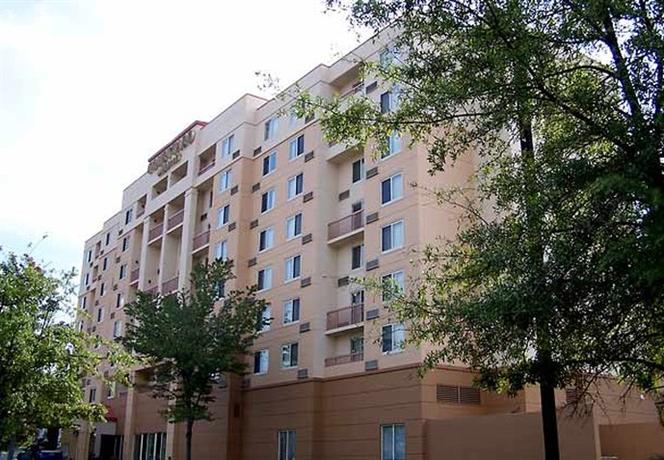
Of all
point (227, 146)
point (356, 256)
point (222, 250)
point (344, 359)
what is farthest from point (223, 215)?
point (344, 359)

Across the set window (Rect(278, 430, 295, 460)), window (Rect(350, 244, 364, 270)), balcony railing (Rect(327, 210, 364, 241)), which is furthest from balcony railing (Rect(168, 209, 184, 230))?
window (Rect(278, 430, 295, 460))

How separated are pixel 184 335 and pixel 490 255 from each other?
23.7m

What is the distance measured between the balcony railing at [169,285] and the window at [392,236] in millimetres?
18977

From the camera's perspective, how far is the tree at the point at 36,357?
24.0 meters

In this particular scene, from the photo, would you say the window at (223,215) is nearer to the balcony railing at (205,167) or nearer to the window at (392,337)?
the balcony railing at (205,167)

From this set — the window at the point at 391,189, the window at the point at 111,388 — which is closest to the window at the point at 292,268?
the window at the point at 391,189

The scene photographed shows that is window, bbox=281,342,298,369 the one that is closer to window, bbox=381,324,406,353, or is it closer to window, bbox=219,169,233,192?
window, bbox=381,324,406,353

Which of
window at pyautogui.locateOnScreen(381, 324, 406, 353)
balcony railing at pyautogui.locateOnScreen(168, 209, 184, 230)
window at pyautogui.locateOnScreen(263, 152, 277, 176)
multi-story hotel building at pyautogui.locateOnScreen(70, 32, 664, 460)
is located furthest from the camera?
balcony railing at pyautogui.locateOnScreen(168, 209, 184, 230)

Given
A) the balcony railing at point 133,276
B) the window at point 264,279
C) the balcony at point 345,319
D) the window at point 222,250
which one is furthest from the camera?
the balcony railing at point 133,276

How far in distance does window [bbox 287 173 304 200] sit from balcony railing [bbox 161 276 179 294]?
1227cm

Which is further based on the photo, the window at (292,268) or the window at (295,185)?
the window at (295,185)

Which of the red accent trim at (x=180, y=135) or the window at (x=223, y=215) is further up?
the red accent trim at (x=180, y=135)

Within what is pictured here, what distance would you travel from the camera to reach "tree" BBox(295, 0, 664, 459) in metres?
9.95

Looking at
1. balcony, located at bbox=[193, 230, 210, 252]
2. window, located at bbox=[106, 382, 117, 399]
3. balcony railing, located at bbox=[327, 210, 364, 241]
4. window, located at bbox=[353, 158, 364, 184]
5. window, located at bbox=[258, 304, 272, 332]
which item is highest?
window, located at bbox=[353, 158, 364, 184]
